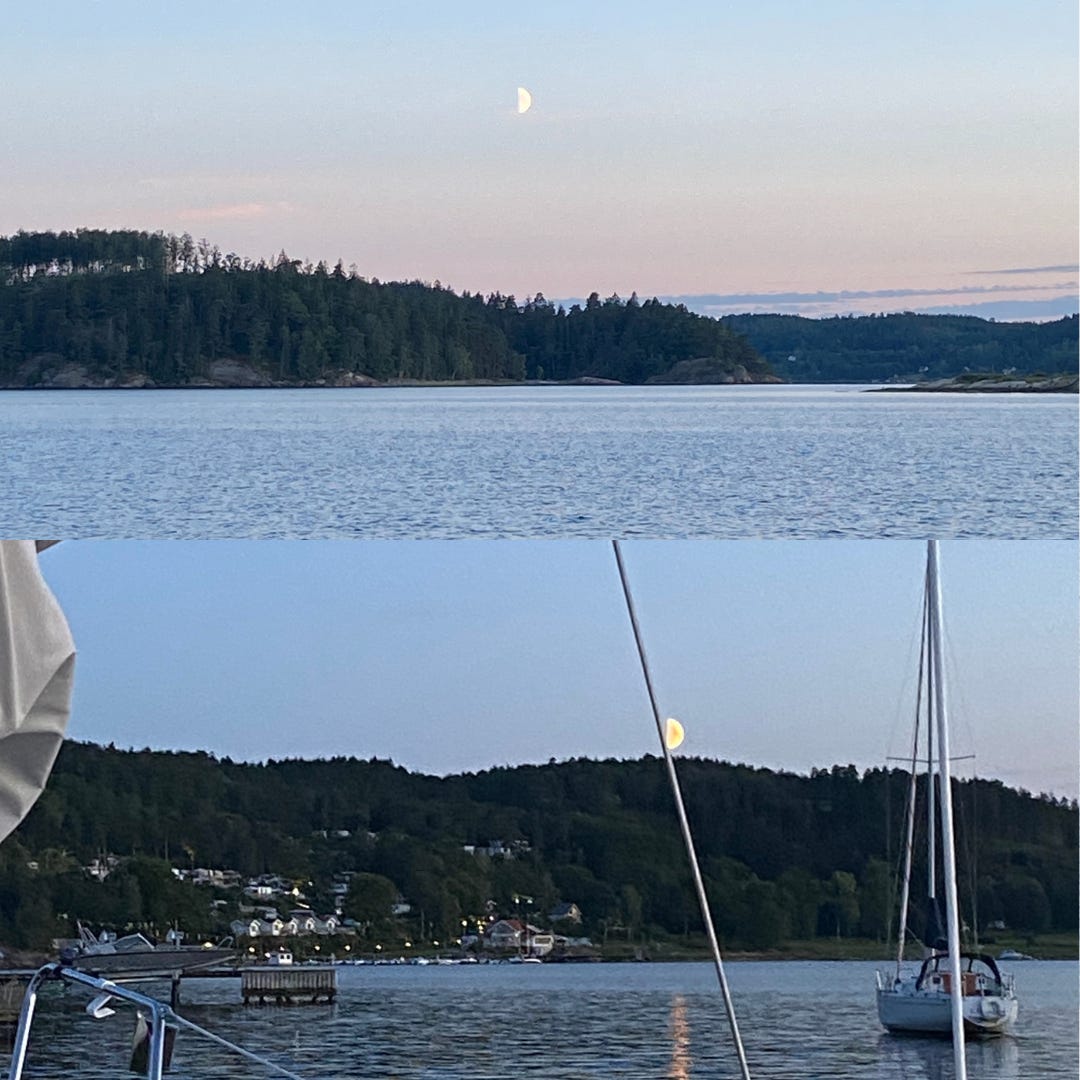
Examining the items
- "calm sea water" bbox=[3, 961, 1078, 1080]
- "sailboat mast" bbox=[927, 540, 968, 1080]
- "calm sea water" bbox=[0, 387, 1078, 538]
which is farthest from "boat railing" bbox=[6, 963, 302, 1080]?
"calm sea water" bbox=[0, 387, 1078, 538]

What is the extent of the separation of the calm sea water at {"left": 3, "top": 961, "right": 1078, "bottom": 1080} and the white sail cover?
13.1 meters

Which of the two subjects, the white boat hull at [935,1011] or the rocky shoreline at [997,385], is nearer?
the white boat hull at [935,1011]

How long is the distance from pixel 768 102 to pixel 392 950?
40.6 metres

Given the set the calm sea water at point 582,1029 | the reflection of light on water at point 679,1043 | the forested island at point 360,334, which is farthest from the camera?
the forested island at point 360,334

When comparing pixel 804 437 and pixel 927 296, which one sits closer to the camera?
pixel 804 437

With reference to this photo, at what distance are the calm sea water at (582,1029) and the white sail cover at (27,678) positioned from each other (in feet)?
43.0

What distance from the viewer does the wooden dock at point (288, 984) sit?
19.2m

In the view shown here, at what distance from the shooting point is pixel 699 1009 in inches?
819

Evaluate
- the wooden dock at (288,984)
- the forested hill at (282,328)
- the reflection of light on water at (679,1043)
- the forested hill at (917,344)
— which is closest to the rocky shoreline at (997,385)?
the forested hill at (917,344)

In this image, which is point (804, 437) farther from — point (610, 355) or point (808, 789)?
point (808, 789)

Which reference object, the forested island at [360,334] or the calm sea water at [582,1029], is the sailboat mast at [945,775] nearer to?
the calm sea water at [582,1029]

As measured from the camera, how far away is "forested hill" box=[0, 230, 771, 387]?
57562 millimetres

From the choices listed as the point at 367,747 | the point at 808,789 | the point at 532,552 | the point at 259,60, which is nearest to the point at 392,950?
the point at 367,747

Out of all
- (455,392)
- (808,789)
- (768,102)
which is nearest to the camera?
(808,789)
